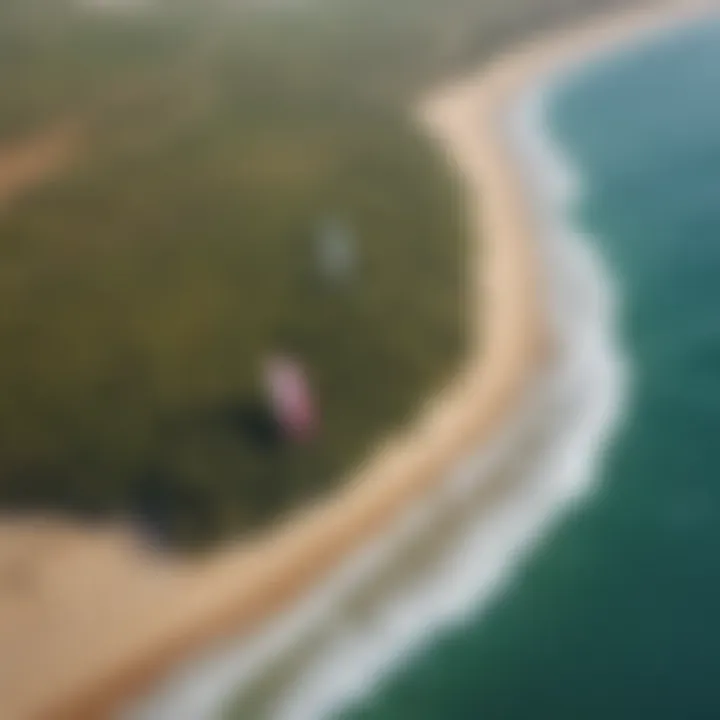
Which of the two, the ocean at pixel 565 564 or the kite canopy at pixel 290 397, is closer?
the ocean at pixel 565 564

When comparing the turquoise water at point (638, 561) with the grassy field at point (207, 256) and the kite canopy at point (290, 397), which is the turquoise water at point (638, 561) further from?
the kite canopy at point (290, 397)

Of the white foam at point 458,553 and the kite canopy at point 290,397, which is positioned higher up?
the kite canopy at point 290,397

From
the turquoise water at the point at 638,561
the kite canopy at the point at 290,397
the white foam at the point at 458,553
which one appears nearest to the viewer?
the turquoise water at the point at 638,561

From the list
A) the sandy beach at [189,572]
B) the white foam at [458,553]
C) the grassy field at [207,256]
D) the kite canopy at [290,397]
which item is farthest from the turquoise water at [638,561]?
the kite canopy at [290,397]

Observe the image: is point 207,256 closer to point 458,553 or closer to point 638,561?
point 458,553

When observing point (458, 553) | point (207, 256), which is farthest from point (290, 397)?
point (207, 256)

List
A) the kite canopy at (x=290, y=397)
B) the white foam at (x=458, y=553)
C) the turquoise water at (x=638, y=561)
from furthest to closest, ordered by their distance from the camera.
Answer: the kite canopy at (x=290, y=397)
the white foam at (x=458, y=553)
the turquoise water at (x=638, y=561)
